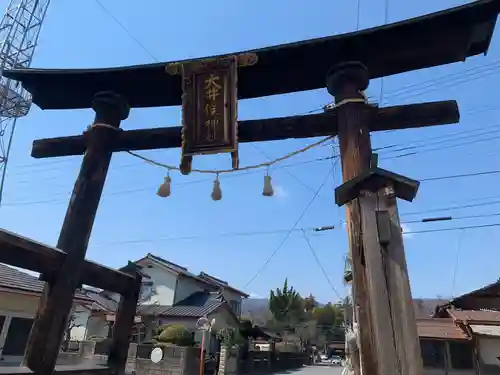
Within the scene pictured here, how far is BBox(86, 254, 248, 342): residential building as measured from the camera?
27.1m

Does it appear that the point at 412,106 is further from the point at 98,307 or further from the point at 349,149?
the point at 98,307

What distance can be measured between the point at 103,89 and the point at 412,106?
4711mm

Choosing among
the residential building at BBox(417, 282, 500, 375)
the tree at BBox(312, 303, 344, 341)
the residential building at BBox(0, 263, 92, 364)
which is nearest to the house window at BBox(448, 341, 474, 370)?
the residential building at BBox(417, 282, 500, 375)

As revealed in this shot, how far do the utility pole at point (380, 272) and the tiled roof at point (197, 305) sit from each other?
2528cm

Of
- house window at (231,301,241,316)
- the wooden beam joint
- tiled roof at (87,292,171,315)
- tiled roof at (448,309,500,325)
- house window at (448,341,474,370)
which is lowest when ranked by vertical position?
house window at (448,341,474,370)

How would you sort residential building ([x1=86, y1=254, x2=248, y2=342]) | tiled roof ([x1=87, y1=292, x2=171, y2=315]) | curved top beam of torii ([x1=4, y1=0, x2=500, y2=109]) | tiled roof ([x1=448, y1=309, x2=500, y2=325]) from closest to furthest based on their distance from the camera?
curved top beam of torii ([x1=4, y1=0, x2=500, y2=109]) < tiled roof ([x1=448, y1=309, x2=500, y2=325]) < residential building ([x1=86, y1=254, x2=248, y2=342]) < tiled roof ([x1=87, y1=292, x2=171, y2=315])

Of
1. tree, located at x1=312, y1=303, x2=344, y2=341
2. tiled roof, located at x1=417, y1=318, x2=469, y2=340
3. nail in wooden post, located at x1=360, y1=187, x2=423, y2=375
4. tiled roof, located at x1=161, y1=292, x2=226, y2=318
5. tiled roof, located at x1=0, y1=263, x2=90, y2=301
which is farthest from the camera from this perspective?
tree, located at x1=312, y1=303, x2=344, y2=341

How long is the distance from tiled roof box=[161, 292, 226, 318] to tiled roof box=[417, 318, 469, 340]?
15.5 m

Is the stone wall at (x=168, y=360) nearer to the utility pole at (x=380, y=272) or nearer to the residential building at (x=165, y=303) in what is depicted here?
the residential building at (x=165, y=303)

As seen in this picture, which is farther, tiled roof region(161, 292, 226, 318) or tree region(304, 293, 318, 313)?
tree region(304, 293, 318, 313)

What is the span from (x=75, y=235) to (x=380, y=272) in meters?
3.95

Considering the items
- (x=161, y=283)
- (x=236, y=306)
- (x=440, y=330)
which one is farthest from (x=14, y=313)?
(x=236, y=306)

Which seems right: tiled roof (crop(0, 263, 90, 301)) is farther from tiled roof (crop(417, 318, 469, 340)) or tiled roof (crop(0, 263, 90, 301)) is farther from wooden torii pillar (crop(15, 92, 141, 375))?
tiled roof (crop(417, 318, 469, 340))

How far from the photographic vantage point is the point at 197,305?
29.6 meters
